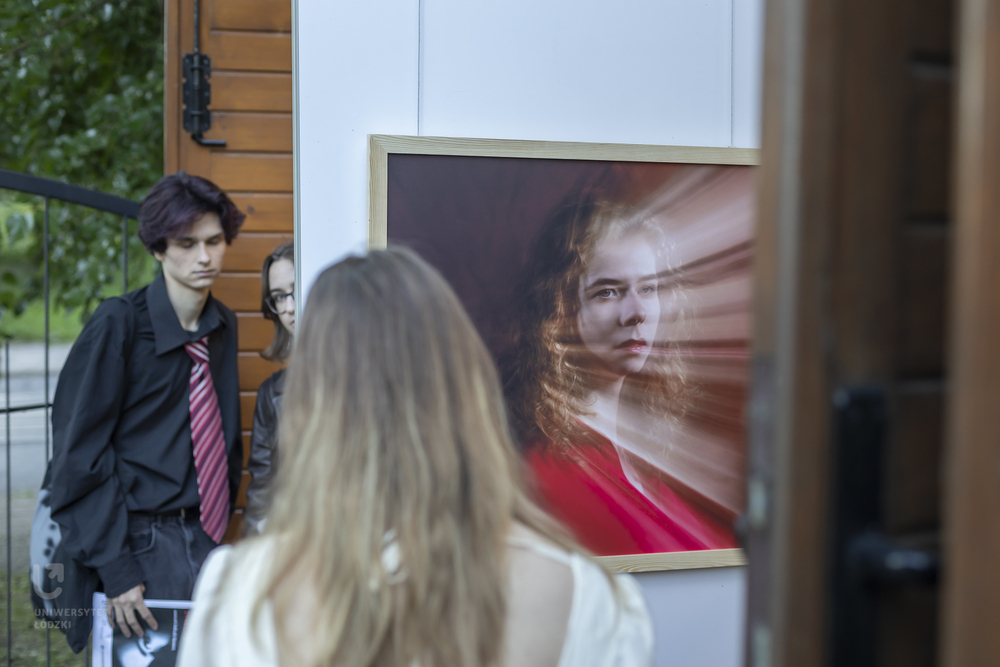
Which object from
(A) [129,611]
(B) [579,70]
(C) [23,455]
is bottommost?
(C) [23,455]

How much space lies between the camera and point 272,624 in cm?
86

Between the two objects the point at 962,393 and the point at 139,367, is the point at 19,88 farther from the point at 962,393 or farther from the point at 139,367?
the point at 962,393

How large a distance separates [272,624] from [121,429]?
4.96 ft

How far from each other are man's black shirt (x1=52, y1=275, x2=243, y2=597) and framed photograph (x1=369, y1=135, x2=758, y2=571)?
34.1 inches

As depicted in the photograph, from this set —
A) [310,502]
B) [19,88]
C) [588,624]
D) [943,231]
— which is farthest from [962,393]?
[19,88]

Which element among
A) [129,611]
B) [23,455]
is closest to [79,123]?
[129,611]

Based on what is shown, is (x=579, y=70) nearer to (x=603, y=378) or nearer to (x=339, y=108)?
(x=339, y=108)

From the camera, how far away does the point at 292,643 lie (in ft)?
2.81

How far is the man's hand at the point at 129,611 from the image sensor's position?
202 centimetres

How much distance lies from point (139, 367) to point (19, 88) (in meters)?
2.67

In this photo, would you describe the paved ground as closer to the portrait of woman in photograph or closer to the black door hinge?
the black door hinge

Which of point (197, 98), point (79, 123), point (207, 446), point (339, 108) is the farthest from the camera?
point (79, 123)

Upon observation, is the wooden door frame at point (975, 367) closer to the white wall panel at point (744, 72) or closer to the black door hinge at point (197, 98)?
the white wall panel at point (744, 72)
